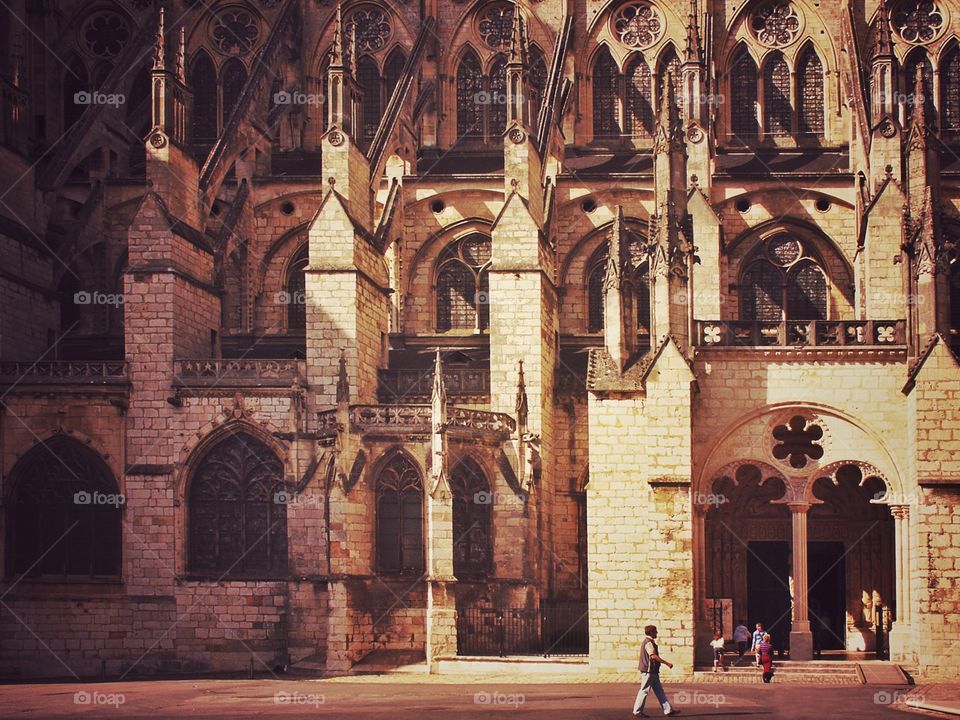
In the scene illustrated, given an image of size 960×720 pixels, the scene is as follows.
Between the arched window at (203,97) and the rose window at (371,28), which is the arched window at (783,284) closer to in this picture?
the rose window at (371,28)

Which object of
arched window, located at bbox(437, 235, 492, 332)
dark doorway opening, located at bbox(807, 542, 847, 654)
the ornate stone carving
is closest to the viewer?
dark doorway opening, located at bbox(807, 542, 847, 654)

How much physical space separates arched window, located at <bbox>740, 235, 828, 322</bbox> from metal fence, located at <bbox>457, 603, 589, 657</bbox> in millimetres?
10717

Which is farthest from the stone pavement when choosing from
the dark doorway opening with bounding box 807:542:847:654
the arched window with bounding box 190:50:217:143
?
the arched window with bounding box 190:50:217:143

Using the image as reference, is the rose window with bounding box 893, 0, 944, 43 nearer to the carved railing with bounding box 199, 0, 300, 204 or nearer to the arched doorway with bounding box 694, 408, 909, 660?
the arched doorway with bounding box 694, 408, 909, 660

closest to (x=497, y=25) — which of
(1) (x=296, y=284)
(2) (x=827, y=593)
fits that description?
(1) (x=296, y=284)

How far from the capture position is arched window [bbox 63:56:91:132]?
4962 centimetres

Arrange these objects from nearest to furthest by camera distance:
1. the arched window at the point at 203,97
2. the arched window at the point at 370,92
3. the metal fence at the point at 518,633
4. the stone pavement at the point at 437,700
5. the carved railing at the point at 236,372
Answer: the stone pavement at the point at 437,700 → the metal fence at the point at 518,633 → the carved railing at the point at 236,372 → the arched window at the point at 370,92 → the arched window at the point at 203,97

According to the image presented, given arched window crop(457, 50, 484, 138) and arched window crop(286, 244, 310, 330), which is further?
arched window crop(457, 50, 484, 138)

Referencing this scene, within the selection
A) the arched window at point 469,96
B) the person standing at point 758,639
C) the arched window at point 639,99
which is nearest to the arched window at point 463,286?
the arched window at point 469,96

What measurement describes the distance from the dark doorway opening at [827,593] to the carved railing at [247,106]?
59.8 ft

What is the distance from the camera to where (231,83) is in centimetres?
4966

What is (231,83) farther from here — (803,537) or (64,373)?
(803,537)

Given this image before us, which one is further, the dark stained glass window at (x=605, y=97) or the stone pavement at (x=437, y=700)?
the dark stained glass window at (x=605, y=97)

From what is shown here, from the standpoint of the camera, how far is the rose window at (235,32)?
1962 inches
